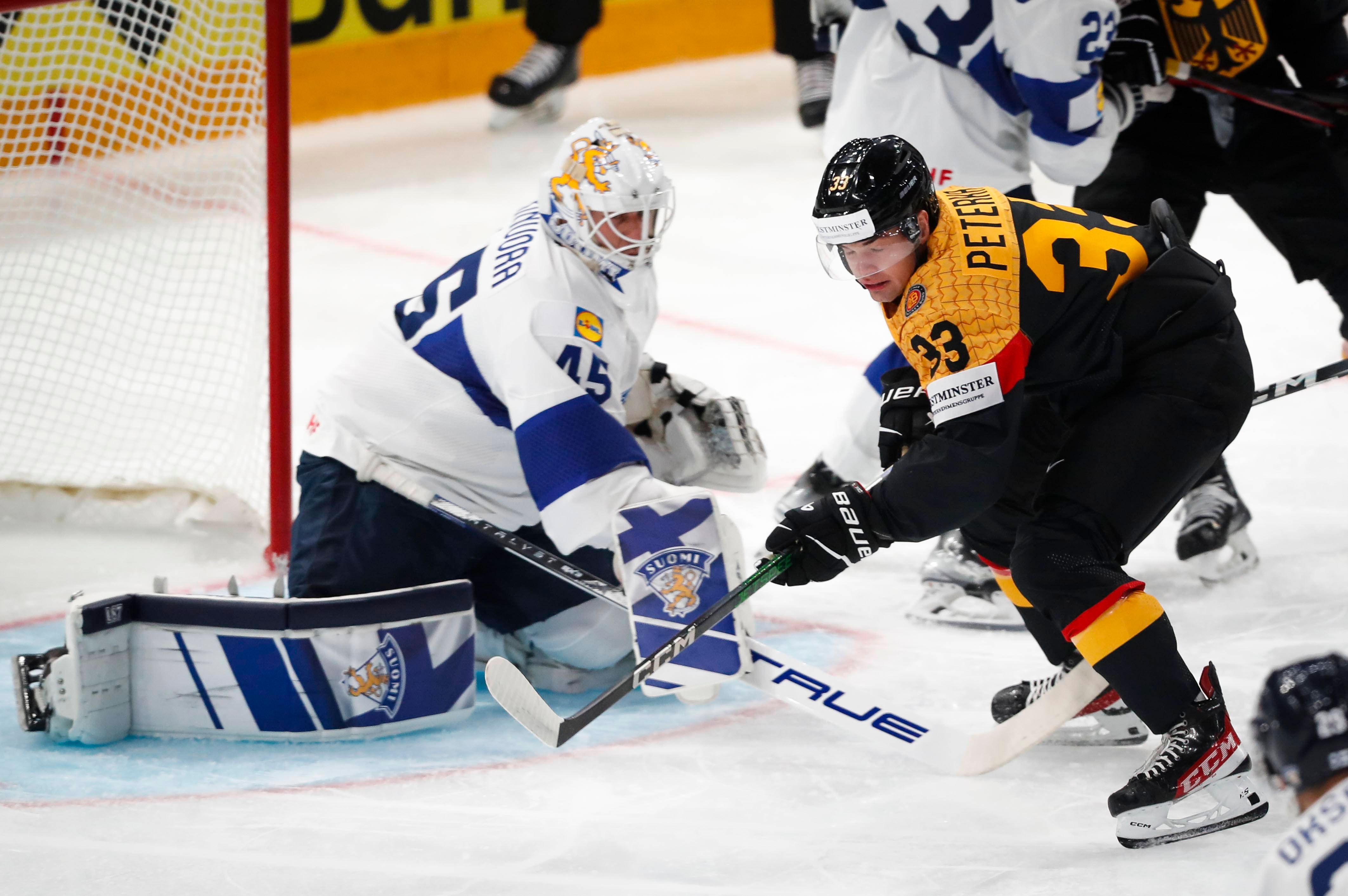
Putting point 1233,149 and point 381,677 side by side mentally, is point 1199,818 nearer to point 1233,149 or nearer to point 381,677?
point 381,677

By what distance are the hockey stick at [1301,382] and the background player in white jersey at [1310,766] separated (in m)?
1.46

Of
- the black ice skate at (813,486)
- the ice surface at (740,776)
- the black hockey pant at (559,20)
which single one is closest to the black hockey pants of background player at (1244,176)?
the ice surface at (740,776)

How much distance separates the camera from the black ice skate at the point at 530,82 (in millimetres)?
6875

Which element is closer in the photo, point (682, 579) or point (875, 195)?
Answer: point (875, 195)

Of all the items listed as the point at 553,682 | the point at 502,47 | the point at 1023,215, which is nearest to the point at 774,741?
the point at 553,682

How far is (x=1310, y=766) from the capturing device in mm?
1393

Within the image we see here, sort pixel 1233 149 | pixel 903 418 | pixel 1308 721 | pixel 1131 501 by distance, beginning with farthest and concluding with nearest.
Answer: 1. pixel 1233 149
2. pixel 903 418
3. pixel 1131 501
4. pixel 1308 721

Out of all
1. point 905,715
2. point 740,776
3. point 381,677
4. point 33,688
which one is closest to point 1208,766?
point 905,715

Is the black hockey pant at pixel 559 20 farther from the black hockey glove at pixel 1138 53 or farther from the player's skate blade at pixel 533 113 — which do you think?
the black hockey glove at pixel 1138 53

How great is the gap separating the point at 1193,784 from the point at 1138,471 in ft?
1.41

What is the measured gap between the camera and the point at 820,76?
21.9ft

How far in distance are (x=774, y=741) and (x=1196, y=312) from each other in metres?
0.96

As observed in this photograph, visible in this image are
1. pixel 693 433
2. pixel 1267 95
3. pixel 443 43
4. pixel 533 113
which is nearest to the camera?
pixel 693 433

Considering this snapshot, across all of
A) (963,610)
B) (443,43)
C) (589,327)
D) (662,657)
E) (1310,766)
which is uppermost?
(443,43)
